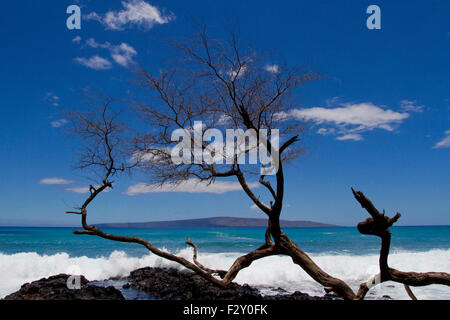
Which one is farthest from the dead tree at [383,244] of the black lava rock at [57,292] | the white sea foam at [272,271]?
the black lava rock at [57,292]

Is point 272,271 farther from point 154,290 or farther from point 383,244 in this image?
point 383,244

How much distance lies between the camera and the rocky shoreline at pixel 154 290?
974cm

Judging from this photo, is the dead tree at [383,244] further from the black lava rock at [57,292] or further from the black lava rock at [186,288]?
the black lava rock at [57,292]

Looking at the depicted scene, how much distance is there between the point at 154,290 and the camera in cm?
1140

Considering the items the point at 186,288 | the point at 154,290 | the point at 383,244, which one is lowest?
the point at 154,290

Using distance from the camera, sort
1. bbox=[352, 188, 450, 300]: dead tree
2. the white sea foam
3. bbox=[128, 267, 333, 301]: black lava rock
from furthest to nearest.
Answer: the white sea foam, bbox=[128, 267, 333, 301]: black lava rock, bbox=[352, 188, 450, 300]: dead tree

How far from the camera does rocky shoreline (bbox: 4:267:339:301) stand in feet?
32.0

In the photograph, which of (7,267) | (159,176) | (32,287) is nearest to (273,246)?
(159,176)

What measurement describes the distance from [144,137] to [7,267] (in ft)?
49.8

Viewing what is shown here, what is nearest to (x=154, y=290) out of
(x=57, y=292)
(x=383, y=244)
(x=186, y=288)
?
(x=186, y=288)

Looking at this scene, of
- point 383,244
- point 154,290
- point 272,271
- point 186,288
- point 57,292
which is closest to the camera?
point 383,244

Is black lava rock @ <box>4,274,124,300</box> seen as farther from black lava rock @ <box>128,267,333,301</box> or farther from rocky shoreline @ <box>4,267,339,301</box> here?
black lava rock @ <box>128,267,333,301</box>

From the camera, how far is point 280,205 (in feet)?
18.6

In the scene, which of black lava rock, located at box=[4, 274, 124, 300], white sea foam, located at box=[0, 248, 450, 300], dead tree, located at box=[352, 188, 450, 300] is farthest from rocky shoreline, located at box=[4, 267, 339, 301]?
dead tree, located at box=[352, 188, 450, 300]
